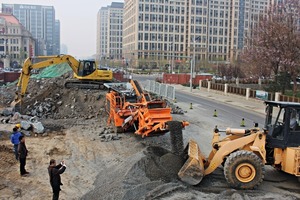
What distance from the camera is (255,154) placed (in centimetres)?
1045

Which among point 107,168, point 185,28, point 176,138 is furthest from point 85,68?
point 185,28

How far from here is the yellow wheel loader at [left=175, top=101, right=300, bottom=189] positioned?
10.3m

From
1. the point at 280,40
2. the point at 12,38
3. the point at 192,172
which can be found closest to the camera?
the point at 192,172

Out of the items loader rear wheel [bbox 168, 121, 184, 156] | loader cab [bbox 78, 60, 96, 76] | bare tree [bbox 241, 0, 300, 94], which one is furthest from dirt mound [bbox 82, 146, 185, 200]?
bare tree [bbox 241, 0, 300, 94]

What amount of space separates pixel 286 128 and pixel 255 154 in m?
1.17

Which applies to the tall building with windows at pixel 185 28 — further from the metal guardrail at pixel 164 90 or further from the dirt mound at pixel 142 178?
the dirt mound at pixel 142 178

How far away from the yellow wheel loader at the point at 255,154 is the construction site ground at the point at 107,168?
1.22 ft

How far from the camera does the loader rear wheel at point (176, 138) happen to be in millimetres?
12625

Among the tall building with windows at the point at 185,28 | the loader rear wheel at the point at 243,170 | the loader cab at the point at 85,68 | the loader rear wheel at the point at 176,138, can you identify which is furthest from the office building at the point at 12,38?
the loader rear wheel at the point at 243,170

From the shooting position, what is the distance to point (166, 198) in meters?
9.34

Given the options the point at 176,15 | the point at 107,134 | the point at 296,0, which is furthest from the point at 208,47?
the point at 107,134

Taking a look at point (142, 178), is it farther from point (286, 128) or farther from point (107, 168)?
point (286, 128)

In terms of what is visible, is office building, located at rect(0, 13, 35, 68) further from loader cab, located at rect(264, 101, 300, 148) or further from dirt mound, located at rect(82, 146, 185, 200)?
loader cab, located at rect(264, 101, 300, 148)

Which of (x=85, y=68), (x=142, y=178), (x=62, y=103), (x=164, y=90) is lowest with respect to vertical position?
(x=142, y=178)
